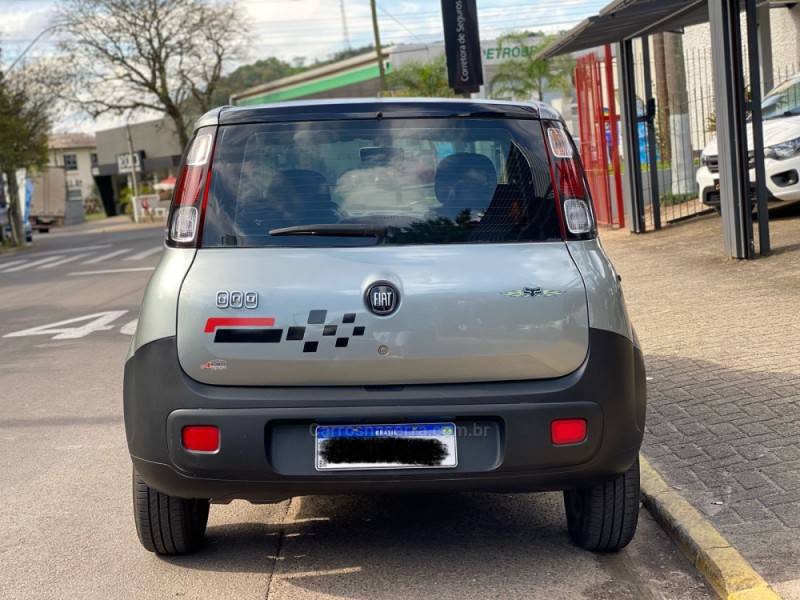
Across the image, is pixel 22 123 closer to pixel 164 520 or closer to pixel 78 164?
pixel 164 520

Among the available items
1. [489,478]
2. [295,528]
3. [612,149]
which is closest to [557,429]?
[489,478]

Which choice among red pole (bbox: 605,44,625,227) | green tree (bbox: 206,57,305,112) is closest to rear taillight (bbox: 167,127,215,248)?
red pole (bbox: 605,44,625,227)

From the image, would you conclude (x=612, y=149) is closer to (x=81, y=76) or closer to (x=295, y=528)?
(x=295, y=528)

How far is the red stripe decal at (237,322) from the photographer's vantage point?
379 cm

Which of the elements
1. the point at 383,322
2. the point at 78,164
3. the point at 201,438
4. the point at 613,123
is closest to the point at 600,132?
the point at 613,123

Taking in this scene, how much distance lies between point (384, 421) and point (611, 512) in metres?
1.02

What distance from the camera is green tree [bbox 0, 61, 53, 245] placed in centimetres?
3975

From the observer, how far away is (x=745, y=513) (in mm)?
4391

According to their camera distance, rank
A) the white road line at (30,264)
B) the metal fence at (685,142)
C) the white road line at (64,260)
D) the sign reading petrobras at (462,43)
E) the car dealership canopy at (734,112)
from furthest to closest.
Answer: the white road line at (64,260) < the white road line at (30,264) < the sign reading petrobras at (462,43) < the metal fence at (685,142) < the car dealership canopy at (734,112)

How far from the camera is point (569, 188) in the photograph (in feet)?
13.1

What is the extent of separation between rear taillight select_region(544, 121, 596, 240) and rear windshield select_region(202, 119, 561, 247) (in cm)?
4

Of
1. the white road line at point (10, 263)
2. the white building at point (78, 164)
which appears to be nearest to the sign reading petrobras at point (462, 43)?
the white road line at point (10, 263)

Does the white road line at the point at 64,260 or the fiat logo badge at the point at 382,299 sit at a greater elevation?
the fiat logo badge at the point at 382,299

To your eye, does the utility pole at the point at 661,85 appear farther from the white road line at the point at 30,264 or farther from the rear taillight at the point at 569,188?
the rear taillight at the point at 569,188
